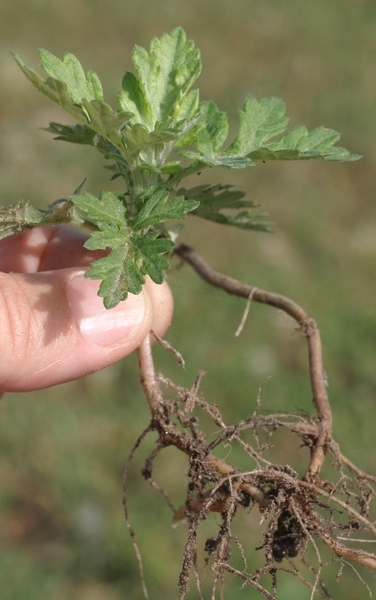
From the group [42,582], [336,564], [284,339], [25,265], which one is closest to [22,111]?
[284,339]

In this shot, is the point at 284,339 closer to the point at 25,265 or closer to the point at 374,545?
the point at 374,545

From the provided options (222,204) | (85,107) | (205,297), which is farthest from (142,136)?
(205,297)

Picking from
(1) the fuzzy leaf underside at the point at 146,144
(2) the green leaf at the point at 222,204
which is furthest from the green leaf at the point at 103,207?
(2) the green leaf at the point at 222,204

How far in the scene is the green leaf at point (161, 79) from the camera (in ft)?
6.79

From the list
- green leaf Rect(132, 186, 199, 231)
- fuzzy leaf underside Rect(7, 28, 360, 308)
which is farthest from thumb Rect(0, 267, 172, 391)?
green leaf Rect(132, 186, 199, 231)

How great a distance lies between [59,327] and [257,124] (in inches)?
46.5

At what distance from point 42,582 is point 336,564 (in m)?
2.15

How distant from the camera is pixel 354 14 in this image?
34.7 feet

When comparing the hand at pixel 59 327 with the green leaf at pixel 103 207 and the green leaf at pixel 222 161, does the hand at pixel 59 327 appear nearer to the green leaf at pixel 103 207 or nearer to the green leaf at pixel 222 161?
the green leaf at pixel 103 207

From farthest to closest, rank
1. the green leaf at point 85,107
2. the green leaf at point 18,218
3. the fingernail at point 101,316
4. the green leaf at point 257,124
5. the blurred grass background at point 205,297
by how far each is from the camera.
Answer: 1. the blurred grass background at point 205,297
2. the fingernail at point 101,316
3. the green leaf at point 257,124
4. the green leaf at point 18,218
5. the green leaf at point 85,107

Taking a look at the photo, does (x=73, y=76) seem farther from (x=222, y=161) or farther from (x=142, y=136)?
(x=222, y=161)

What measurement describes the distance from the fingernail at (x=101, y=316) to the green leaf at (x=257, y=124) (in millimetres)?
808

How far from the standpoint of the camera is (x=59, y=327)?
7.92ft

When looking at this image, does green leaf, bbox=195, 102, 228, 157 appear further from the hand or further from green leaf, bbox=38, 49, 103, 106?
the hand
